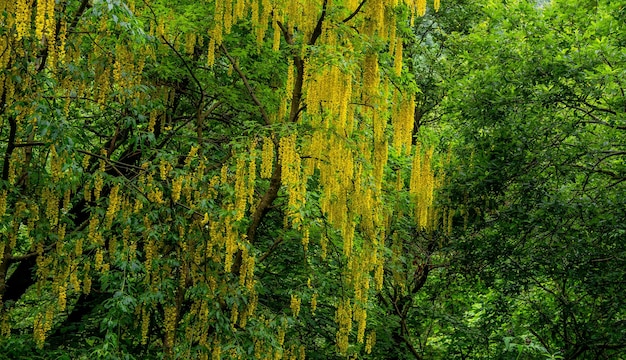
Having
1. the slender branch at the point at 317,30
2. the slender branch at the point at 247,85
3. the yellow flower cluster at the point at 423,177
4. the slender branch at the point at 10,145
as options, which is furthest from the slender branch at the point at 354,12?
the slender branch at the point at 10,145

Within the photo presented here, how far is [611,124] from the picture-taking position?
31.5ft

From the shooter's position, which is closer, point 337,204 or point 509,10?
point 337,204

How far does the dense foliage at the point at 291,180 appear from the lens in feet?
22.4

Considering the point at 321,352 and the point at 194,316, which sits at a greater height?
the point at 194,316

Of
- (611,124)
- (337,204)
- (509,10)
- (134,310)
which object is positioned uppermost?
(509,10)

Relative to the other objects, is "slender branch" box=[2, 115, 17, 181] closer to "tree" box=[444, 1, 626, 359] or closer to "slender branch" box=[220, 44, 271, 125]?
"slender branch" box=[220, 44, 271, 125]

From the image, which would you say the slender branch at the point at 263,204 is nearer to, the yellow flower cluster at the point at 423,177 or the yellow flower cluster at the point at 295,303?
the yellow flower cluster at the point at 295,303

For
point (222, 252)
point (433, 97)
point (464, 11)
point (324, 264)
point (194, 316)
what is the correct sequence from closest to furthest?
point (194, 316) < point (222, 252) < point (324, 264) < point (433, 97) < point (464, 11)

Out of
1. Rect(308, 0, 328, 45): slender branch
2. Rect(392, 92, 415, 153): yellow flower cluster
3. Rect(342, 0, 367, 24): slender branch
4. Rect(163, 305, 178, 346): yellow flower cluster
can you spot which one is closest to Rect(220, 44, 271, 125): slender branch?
Rect(308, 0, 328, 45): slender branch

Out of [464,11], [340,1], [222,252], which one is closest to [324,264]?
[222,252]

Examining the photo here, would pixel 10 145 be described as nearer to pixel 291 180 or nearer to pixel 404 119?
pixel 291 180

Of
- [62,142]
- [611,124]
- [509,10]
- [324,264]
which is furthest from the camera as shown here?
[509,10]

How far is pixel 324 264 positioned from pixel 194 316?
3405mm

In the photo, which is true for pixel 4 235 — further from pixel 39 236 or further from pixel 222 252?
pixel 222 252
